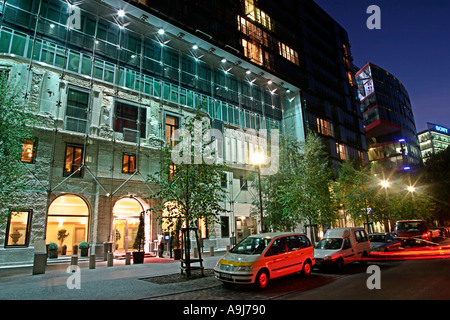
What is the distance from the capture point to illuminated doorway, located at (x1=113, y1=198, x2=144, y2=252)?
20031 millimetres

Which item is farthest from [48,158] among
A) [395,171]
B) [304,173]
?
[395,171]

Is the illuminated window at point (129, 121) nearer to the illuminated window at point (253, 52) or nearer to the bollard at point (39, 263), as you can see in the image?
the bollard at point (39, 263)

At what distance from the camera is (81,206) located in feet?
58.2

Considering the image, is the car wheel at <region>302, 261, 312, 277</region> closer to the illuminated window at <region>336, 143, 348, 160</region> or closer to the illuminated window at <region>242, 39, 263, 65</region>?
the illuminated window at <region>242, 39, 263, 65</region>

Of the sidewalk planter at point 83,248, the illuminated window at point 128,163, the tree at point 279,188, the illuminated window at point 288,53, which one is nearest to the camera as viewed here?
the sidewalk planter at point 83,248

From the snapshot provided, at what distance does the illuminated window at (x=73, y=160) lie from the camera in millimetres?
17172

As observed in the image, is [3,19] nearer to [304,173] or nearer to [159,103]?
[159,103]

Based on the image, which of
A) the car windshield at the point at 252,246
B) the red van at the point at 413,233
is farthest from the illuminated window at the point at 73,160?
the red van at the point at 413,233

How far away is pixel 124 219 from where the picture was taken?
20547 millimetres

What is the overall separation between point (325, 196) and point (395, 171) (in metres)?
54.5

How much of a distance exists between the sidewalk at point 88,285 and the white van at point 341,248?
→ 16.7 feet

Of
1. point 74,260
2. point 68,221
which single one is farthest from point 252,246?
point 68,221

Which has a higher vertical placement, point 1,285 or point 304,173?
point 304,173

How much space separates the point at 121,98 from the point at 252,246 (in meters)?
15.4
